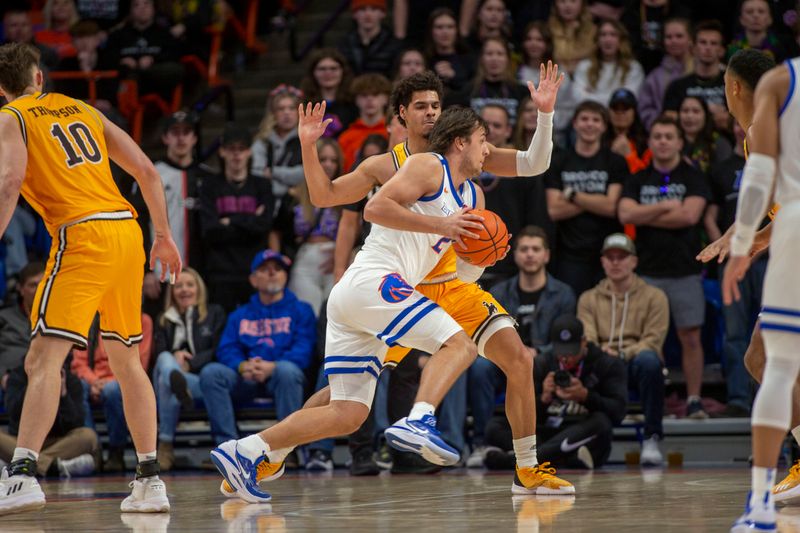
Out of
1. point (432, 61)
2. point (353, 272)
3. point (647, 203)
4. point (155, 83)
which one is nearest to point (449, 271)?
point (353, 272)

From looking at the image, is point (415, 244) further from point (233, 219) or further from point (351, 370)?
point (233, 219)

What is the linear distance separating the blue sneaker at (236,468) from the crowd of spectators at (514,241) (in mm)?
2439

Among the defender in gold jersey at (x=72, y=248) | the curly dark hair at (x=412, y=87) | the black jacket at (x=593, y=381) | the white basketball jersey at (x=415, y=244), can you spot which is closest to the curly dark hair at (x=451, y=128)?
the white basketball jersey at (x=415, y=244)

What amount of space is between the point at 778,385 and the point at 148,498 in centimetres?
307

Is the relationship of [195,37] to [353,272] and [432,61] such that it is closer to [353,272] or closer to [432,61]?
[432,61]

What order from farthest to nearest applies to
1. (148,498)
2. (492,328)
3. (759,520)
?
(492,328)
(148,498)
(759,520)

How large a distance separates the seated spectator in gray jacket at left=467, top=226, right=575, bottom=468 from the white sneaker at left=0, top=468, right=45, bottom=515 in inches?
173

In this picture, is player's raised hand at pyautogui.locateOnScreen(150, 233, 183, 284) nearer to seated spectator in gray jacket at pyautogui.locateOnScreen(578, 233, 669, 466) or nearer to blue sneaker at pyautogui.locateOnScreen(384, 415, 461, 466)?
blue sneaker at pyautogui.locateOnScreen(384, 415, 461, 466)

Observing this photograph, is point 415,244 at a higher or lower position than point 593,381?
higher

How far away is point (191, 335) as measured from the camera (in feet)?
33.6

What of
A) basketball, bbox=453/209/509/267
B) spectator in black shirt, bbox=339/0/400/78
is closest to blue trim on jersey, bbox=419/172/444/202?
basketball, bbox=453/209/509/267

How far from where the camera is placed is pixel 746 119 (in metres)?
5.56

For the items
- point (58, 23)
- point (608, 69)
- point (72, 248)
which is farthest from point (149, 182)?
point (58, 23)

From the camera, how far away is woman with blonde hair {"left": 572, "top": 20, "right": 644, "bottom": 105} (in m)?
11.1
